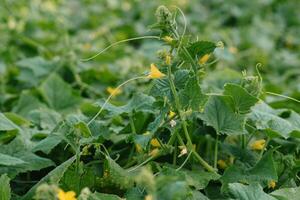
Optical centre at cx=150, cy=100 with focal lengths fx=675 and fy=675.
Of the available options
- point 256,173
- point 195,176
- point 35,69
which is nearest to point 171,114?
point 195,176

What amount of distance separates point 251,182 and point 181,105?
278 millimetres

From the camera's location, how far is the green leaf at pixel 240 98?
5.83ft

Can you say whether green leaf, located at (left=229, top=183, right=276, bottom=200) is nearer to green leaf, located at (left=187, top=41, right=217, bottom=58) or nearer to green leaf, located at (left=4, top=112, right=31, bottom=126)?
green leaf, located at (left=187, top=41, right=217, bottom=58)

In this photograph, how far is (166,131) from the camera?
6.31 feet

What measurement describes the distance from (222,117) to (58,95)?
945 millimetres

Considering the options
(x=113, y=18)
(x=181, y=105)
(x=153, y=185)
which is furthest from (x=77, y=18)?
(x=153, y=185)

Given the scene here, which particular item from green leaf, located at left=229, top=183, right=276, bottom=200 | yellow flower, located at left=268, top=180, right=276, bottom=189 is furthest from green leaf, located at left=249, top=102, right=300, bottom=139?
green leaf, located at left=229, top=183, right=276, bottom=200

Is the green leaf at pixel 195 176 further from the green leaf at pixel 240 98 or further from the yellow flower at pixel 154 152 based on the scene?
the green leaf at pixel 240 98

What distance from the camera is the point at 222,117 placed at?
1.89m

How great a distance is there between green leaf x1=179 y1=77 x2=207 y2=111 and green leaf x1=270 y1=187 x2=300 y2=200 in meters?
0.30

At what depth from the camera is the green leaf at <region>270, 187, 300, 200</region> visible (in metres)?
1.75

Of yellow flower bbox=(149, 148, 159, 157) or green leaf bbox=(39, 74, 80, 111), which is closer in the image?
yellow flower bbox=(149, 148, 159, 157)

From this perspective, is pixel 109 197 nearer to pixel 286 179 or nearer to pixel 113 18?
pixel 286 179

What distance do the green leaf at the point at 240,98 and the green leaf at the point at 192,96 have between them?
113mm
